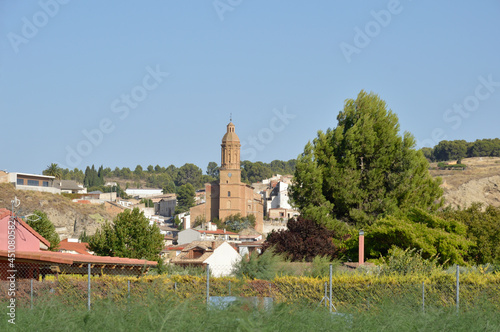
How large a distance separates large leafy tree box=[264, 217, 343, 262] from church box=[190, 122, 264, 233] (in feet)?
289

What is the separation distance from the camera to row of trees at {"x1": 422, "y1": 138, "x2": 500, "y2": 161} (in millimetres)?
169000

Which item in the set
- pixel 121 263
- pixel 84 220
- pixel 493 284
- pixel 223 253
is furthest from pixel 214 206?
pixel 493 284

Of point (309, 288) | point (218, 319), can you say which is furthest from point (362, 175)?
point (218, 319)

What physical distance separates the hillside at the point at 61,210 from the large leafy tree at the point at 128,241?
34.0 meters

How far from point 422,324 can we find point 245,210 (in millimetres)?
118726

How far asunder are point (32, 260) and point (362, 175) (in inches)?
1010

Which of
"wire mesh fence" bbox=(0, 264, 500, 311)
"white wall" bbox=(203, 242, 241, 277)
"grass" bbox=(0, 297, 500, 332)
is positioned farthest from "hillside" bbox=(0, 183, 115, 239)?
"grass" bbox=(0, 297, 500, 332)

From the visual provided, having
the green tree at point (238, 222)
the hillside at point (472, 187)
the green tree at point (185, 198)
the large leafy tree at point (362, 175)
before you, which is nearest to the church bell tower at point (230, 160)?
the green tree at point (238, 222)

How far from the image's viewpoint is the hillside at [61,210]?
7475cm

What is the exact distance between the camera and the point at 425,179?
124 feet

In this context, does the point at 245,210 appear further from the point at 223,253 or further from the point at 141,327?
the point at 141,327

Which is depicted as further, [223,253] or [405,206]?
[223,253]

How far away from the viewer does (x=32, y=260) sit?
1484cm

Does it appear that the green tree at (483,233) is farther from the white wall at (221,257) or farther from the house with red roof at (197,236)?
the house with red roof at (197,236)
